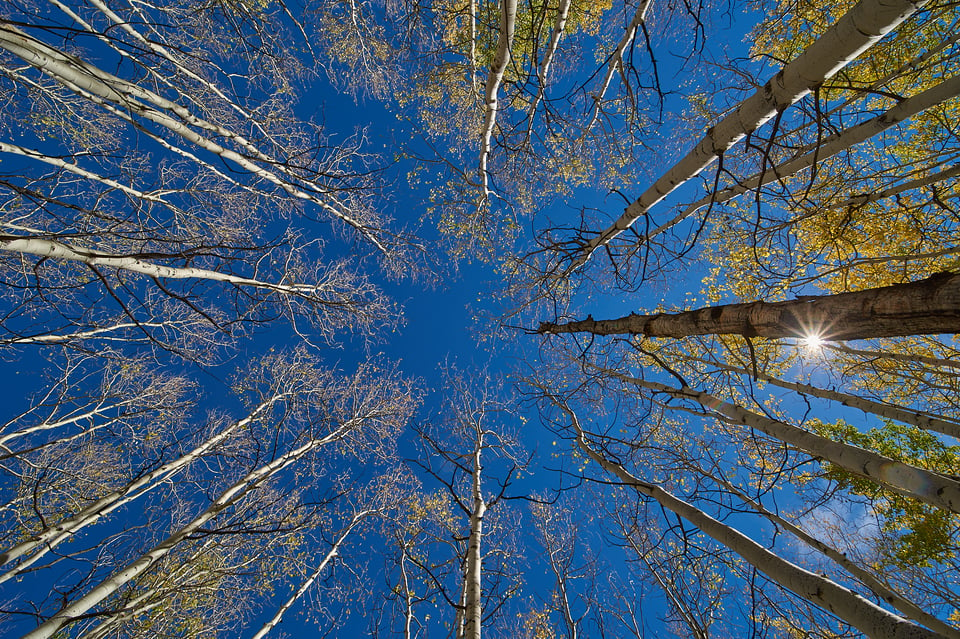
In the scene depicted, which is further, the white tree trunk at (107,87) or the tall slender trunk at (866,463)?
the white tree trunk at (107,87)

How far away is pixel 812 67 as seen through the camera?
1.46m

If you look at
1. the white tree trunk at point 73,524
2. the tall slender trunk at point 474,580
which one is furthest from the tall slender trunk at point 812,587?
the white tree trunk at point 73,524

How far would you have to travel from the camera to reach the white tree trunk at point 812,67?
1284mm

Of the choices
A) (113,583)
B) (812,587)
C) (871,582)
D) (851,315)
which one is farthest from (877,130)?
(113,583)

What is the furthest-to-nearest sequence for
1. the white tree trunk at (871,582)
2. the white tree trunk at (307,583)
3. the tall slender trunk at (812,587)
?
1. the white tree trunk at (307,583)
2. the white tree trunk at (871,582)
3. the tall slender trunk at (812,587)

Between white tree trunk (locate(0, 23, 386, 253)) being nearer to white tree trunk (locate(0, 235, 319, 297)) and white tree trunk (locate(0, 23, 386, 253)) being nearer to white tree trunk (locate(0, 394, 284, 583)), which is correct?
white tree trunk (locate(0, 235, 319, 297))

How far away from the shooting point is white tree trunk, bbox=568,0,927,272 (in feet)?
4.21

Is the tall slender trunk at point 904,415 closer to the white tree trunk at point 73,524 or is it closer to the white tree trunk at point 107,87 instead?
the white tree trunk at point 107,87

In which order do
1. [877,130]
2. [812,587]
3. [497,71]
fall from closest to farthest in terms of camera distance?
[812,587] < [877,130] < [497,71]

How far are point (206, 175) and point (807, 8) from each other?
28.8ft

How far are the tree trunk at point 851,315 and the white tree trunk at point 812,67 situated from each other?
95 centimetres

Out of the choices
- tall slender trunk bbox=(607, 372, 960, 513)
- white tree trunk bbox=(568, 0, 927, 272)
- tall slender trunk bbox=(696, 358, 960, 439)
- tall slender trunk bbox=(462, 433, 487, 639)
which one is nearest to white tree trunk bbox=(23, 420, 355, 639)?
tall slender trunk bbox=(462, 433, 487, 639)

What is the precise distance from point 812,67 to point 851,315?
1.14 m

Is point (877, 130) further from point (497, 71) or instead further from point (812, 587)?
point (812, 587)
